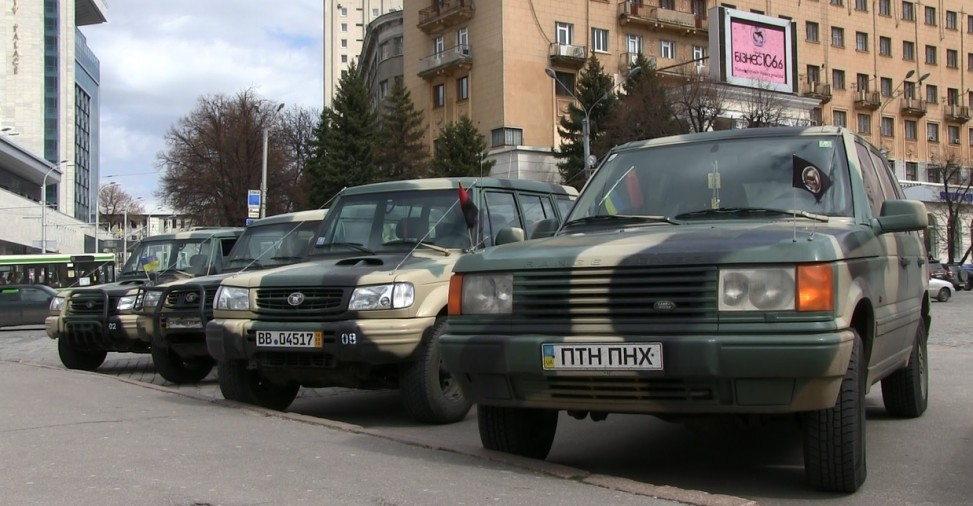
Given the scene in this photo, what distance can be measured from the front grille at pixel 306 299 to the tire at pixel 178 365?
3322 mm

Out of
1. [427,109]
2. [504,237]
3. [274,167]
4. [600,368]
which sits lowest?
[600,368]

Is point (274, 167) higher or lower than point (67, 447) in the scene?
higher

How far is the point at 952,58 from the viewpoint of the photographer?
78.2 metres

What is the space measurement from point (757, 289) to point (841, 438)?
0.82 meters

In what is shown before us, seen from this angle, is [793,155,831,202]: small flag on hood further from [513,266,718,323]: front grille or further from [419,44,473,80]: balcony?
[419,44,473,80]: balcony

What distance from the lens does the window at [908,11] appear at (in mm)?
75375

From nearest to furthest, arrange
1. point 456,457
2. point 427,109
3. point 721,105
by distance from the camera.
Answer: point 456,457 → point 721,105 → point 427,109

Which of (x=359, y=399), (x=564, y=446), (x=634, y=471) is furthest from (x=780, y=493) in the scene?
(x=359, y=399)

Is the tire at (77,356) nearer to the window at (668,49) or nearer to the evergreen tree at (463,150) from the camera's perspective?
the evergreen tree at (463,150)

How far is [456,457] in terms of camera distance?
5492 mm

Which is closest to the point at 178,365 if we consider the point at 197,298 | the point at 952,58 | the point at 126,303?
the point at 197,298

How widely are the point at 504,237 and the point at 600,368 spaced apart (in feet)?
5.62

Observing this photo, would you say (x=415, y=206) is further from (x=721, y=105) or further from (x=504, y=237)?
(x=721, y=105)

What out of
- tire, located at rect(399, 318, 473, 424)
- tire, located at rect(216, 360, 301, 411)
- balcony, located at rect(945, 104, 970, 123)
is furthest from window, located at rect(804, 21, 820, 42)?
tire, located at rect(399, 318, 473, 424)
